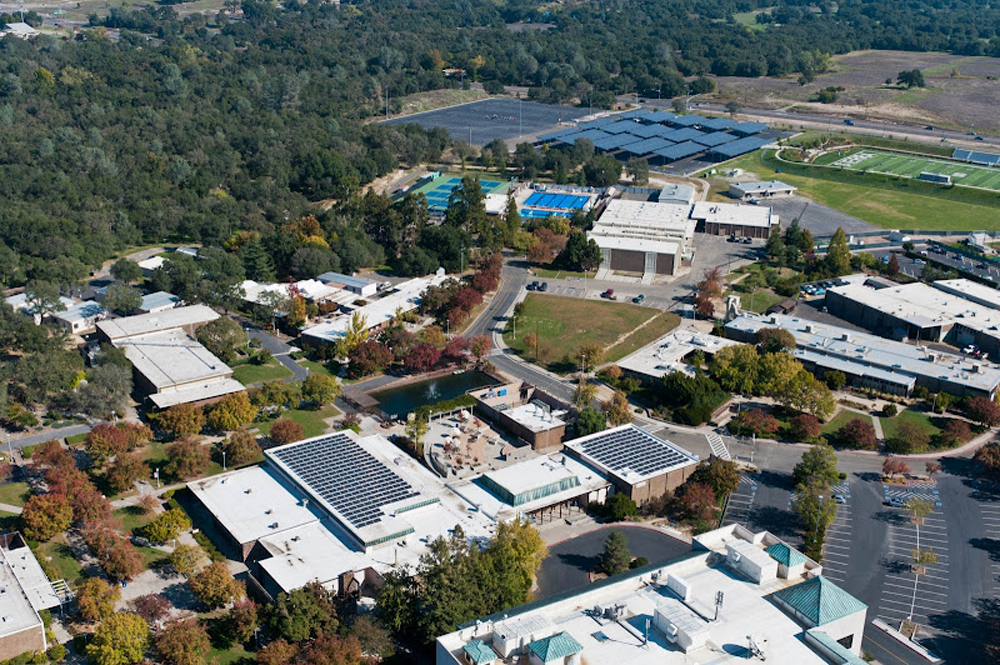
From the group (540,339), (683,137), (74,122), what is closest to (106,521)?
(540,339)

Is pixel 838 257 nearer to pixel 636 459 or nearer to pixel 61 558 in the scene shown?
pixel 636 459

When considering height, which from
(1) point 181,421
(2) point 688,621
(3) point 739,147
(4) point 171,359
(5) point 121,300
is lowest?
(1) point 181,421

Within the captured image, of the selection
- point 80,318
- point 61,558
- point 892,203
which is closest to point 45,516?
point 61,558

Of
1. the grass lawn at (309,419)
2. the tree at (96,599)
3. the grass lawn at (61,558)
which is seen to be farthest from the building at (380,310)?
the tree at (96,599)

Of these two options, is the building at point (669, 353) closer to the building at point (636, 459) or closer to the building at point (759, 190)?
the building at point (636, 459)

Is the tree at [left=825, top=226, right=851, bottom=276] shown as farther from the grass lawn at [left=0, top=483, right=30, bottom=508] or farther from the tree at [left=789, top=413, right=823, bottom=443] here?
the grass lawn at [left=0, top=483, right=30, bottom=508]

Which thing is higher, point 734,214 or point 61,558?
point 734,214
